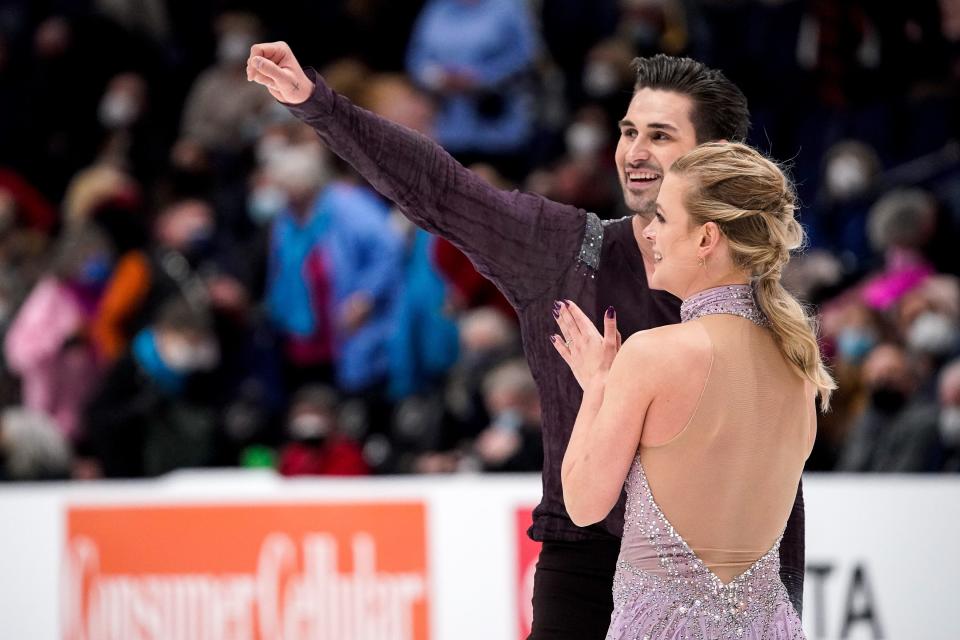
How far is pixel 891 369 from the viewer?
611 centimetres

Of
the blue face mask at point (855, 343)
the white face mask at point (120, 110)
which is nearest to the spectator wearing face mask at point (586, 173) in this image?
the blue face mask at point (855, 343)

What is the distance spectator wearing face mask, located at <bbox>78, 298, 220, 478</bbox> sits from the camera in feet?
24.3

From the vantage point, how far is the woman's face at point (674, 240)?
2.59 metres

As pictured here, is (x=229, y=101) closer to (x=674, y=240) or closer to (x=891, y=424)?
(x=891, y=424)

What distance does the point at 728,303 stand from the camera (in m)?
2.57

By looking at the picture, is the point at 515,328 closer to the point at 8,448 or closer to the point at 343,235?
the point at 343,235

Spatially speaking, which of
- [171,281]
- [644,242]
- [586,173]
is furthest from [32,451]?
[644,242]

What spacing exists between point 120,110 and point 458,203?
287 inches

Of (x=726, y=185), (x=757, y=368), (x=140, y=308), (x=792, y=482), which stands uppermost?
(x=140, y=308)

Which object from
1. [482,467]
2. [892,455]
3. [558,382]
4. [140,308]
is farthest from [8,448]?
[558,382]

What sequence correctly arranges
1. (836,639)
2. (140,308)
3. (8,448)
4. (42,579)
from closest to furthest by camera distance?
(836,639) < (42,579) < (8,448) < (140,308)

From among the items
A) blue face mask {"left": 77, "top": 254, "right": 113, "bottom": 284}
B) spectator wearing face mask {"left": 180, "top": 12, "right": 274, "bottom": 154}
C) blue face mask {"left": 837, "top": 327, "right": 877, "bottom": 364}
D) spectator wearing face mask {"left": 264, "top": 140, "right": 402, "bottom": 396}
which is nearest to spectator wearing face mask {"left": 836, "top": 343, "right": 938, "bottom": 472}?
blue face mask {"left": 837, "top": 327, "right": 877, "bottom": 364}

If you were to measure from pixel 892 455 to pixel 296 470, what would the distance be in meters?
2.74

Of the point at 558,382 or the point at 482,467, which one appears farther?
the point at 482,467
